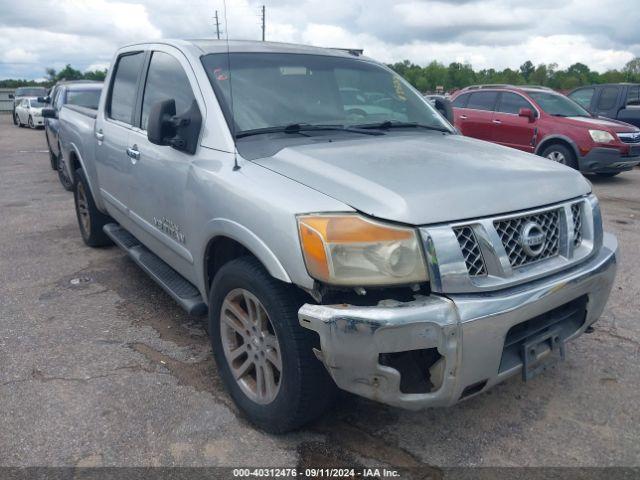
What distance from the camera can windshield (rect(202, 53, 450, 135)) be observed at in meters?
3.20

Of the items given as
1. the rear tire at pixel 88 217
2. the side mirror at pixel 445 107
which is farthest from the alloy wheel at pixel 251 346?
the rear tire at pixel 88 217

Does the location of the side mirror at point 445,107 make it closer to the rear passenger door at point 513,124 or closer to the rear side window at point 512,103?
the rear passenger door at point 513,124

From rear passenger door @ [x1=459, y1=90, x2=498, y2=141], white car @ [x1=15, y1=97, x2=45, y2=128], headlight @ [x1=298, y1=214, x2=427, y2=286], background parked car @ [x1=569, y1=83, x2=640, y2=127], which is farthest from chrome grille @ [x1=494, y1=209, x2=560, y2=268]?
white car @ [x1=15, y1=97, x2=45, y2=128]

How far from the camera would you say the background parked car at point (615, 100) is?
12516 mm

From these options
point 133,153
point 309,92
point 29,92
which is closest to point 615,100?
point 309,92

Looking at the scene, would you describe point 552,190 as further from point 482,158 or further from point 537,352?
point 537,352

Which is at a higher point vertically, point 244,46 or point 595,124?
point 244,46

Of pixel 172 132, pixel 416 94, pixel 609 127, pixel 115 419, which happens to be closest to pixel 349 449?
pixel 115 419

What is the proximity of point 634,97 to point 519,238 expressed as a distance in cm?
1281

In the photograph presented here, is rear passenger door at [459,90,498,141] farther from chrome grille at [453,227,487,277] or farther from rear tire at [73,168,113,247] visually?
chrome grille at [453,227,487,277]

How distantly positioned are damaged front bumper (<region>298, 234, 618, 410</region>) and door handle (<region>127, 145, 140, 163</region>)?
2.15m

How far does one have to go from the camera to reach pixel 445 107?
174 inches

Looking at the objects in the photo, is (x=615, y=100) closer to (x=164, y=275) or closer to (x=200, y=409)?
(x=164, y=275)

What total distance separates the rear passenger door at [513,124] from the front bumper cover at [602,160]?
0.95 m
